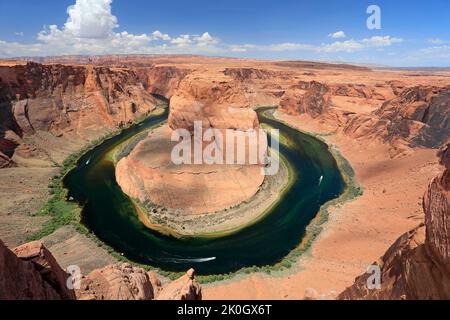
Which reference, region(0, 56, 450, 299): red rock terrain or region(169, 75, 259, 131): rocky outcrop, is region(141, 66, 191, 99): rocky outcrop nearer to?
region(0, 56, 450, 299): red rock terrain

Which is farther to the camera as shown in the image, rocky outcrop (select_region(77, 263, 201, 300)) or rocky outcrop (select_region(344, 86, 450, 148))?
rocky outcrop (select_region(344, 86, 450, 148))

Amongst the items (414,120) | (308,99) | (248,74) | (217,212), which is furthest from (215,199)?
(248,74)

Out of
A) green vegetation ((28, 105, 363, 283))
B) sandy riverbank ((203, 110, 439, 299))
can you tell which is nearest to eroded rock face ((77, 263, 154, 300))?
sandy riverbank ((203, 110, 439, 299))

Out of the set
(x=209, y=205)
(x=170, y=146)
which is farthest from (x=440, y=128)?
(x=170, y=146)

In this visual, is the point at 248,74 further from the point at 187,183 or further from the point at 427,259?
the point at 427,259

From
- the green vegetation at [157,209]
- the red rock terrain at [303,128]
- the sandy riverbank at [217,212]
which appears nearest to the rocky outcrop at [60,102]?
the red rock terrain at [303,128]

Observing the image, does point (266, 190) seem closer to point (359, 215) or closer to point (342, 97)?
point (359, 215)
